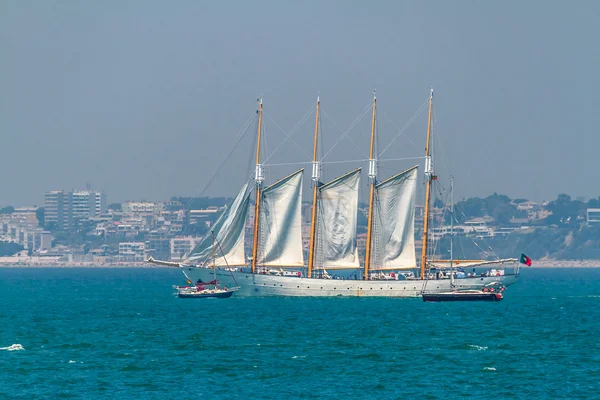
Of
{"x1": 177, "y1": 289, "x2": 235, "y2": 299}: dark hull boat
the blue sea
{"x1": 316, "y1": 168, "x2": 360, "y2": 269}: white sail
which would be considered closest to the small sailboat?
{"x1": 177, "y1": 289, "x2": 235, "y2": 299}: dark hull boat

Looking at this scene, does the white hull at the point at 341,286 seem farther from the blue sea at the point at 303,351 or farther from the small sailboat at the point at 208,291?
the blue sea at the point at 303,351

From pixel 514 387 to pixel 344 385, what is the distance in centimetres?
875

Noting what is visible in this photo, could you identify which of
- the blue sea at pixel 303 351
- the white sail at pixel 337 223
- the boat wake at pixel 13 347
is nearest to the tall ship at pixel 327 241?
the white sail at pixel 337 223

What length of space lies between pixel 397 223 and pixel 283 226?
12.1m

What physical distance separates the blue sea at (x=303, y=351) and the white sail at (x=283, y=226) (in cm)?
935

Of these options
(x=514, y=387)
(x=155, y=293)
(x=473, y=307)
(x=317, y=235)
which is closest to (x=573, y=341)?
(x=514, y=387)

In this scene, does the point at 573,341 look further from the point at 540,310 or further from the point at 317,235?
the point at 317,235

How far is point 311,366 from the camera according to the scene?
67.9 m

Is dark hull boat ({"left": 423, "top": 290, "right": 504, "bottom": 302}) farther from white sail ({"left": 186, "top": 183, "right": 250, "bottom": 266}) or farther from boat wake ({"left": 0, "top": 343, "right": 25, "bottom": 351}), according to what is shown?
boat wake ({"left": 0, "top": 343, "right": 25, "bottom": 351})

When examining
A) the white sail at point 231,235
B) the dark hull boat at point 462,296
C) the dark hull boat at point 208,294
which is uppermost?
the white sail at point 231,235

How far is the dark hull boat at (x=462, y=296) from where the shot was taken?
119 m

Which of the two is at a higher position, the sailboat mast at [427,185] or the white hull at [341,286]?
the sailboat mast at [427,185]

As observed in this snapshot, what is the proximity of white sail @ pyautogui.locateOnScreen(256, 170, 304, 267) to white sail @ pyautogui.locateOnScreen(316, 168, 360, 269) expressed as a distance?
8.39 feet

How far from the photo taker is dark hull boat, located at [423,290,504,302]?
11900cm
